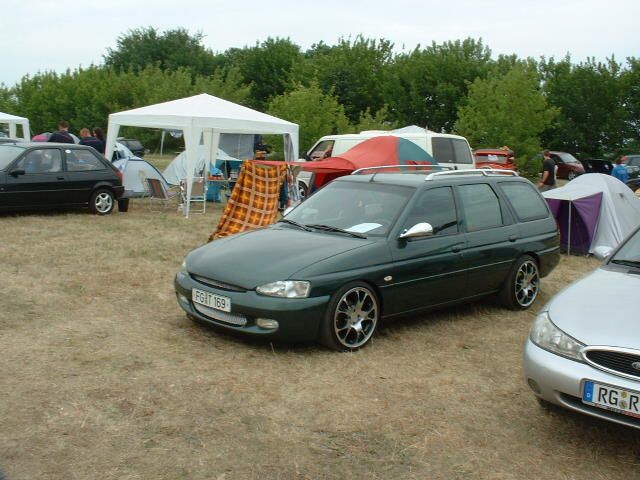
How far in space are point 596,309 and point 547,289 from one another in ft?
15.3

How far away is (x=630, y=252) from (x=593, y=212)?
699cm

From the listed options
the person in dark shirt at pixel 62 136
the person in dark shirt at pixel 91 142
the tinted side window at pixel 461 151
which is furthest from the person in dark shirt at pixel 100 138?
the tinted side window at pixel 461 151

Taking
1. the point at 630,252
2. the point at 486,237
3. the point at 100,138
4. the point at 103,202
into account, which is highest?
the point at 630,252

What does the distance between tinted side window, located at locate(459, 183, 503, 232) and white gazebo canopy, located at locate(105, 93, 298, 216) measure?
814 cm

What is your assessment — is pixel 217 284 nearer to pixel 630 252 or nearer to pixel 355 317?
pixel 355 317

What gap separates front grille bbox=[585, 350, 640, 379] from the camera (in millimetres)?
3730

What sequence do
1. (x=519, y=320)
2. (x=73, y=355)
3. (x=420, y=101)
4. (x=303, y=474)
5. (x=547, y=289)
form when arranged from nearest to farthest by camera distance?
(x=303, y=474) < (x=73, y=355) < (x=519, y=320) < (x=547, y=289) < (x=420, y=101)

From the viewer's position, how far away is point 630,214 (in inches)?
462

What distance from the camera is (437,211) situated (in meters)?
6.52

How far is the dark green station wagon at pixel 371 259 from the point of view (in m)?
5.43

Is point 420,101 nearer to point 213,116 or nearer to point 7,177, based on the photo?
point 213,116

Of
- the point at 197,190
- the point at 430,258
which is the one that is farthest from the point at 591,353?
the point at 197,190

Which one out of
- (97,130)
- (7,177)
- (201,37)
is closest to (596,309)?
(7,177)

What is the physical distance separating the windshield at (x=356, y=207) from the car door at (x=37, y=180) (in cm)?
720
